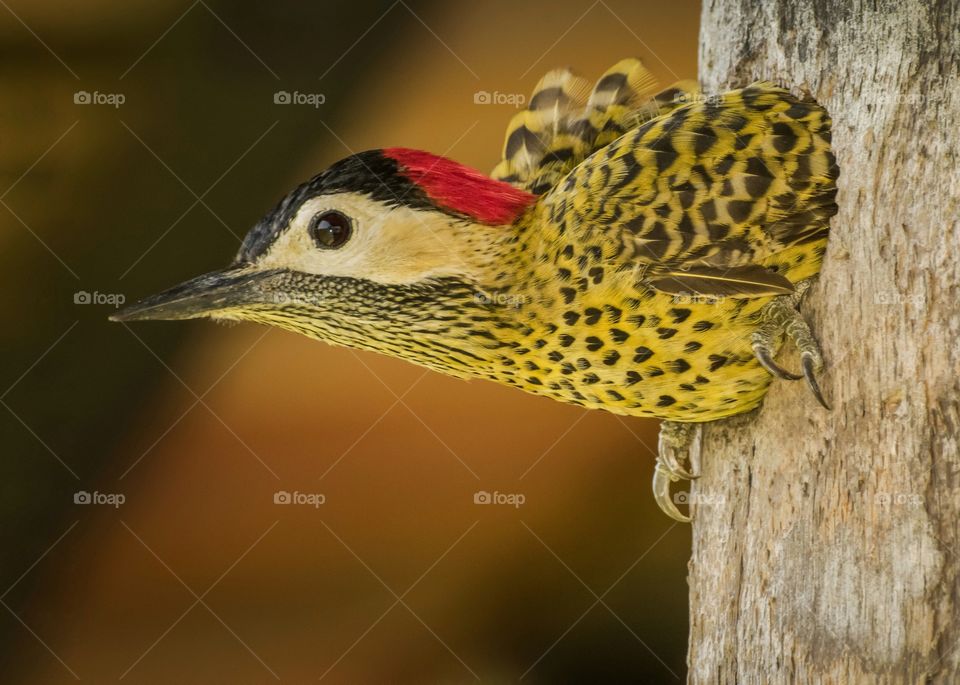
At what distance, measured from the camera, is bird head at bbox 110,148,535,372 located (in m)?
1.90

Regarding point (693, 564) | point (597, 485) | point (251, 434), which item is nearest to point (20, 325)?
point (251, 434)

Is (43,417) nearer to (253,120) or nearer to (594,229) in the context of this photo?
(253,120)

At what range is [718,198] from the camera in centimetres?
187

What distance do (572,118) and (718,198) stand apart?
0.67 m

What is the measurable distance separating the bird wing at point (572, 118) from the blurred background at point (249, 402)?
1.53 ft

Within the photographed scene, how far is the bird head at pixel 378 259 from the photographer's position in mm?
1898

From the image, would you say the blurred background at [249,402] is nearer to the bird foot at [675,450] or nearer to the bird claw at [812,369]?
the bird foot at [675,450]

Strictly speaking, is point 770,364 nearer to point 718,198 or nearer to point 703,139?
point 718,198

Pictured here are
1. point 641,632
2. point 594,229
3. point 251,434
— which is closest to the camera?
point 594,229

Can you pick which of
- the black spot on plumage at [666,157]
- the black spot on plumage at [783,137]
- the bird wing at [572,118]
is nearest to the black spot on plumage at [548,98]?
the bird wing at [572,118]

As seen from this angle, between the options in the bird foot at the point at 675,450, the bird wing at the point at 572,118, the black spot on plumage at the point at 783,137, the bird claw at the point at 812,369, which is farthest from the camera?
the bird wing at the point at 572,118

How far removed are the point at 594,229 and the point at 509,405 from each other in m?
1.16

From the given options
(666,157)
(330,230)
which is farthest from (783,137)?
(330,230)

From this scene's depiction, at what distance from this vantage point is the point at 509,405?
9.86ft
